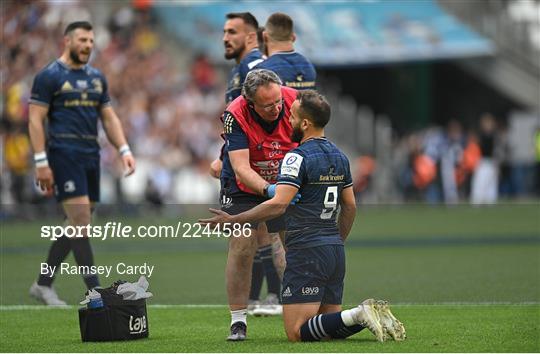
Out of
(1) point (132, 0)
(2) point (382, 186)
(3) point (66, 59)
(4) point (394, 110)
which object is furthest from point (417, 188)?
(3) point (66, 59)

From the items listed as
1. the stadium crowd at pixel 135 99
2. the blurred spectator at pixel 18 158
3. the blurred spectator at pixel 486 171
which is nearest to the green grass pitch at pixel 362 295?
the blurred spectator at pixel 18 158

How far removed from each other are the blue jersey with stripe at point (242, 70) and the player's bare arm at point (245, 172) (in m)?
1.65

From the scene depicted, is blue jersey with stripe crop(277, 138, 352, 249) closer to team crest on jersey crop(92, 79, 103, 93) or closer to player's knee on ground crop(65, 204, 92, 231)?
player's knee on ground crop(65, 204, 92, 231)

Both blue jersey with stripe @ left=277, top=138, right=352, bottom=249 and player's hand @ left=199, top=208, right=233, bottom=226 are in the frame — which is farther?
blue jersey with stripe @ left=277, top=138, right=352, bottom=249

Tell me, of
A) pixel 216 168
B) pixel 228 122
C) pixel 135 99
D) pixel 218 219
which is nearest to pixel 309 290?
pixel 218 219

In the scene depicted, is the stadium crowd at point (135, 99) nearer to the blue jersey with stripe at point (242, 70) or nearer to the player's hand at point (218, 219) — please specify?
the blue jersey with stripe at point (242, 70)

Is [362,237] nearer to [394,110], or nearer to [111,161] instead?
[111,161]

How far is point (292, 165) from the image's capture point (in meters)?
8.88

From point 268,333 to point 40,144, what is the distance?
11.2 ft

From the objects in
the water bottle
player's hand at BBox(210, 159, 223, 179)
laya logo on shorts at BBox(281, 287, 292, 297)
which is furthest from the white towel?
player's hand at BBox(210, 159, 223, 179)

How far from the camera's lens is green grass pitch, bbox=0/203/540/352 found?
29.6 feet

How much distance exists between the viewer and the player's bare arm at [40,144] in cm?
1212

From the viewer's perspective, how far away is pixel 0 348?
9031 mm

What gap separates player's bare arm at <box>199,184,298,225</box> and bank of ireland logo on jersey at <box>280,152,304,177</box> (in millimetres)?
91
